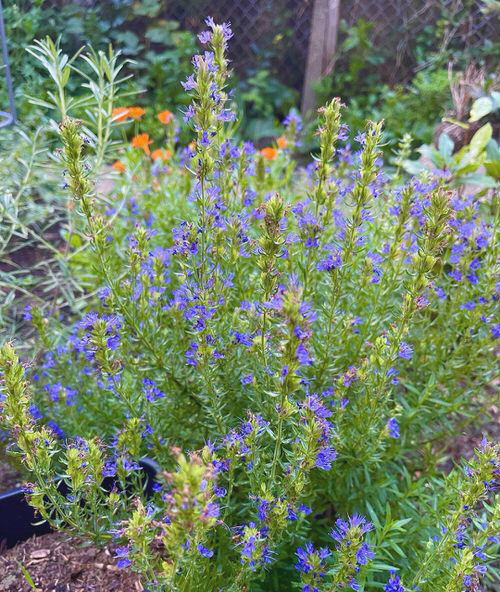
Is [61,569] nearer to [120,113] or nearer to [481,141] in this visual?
[120,113]

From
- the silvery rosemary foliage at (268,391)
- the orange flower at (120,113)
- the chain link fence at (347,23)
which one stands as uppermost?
the chain link fence at (347,23)

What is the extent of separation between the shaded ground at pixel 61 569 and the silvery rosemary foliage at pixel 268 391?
0.51 feet

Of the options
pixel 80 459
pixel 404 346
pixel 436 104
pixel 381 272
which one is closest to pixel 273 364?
pixel 404 346

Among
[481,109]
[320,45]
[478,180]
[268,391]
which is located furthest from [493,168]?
[320,45]

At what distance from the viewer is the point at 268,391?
1609mm

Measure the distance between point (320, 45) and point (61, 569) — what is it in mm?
6546

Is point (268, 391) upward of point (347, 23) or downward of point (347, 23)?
downward

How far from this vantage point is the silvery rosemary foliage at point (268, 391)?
1499 millimetres

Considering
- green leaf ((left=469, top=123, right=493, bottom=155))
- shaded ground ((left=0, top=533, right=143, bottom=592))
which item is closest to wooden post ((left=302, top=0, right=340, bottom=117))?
green leaf ((left=469, top=123, right=493, bottom=155))

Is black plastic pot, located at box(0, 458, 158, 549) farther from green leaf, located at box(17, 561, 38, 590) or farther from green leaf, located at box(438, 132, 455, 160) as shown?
green leaf, located at box(438, 132, 455, 160)

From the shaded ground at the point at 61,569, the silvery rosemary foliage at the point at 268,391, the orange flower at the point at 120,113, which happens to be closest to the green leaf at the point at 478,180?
the silvery rosemary foliage at the point at 268,391

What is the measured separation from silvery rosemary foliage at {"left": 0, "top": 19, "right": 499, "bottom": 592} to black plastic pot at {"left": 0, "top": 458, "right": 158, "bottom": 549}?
4.3 inches

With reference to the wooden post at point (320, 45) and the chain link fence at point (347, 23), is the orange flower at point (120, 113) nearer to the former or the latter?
the wooden post at point (320, 45)

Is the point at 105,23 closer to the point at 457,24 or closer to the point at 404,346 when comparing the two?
the point at 457,24
